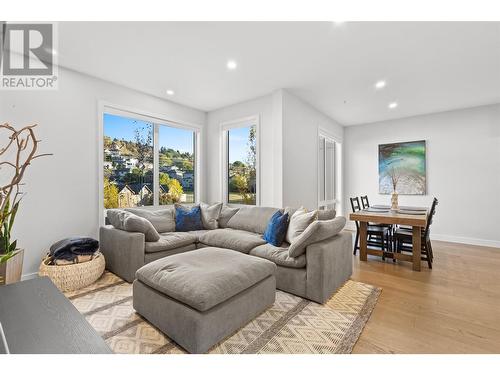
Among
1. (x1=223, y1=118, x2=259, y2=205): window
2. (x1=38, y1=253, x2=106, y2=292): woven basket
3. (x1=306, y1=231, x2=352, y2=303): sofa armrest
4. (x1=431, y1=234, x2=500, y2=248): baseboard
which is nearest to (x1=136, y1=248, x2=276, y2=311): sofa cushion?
(x1=306, y1=231, x2=352, y2=303): sofa armrest

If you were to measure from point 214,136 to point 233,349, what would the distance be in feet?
12.5

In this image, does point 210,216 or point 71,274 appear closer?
point 71,274

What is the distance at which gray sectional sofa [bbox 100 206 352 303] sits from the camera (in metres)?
2.26

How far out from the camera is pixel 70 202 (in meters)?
3.03

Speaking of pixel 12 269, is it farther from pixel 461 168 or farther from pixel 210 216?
pixel 461 168

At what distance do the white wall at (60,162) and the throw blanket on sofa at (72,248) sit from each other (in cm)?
37

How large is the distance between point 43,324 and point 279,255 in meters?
1.93

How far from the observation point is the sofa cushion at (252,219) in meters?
3.35

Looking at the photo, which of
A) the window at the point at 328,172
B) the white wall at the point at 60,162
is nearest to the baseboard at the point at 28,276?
the white wall at the point at 60,162

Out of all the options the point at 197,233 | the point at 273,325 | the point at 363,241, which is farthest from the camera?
the point at 363,241

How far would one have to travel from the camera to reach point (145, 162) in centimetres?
395

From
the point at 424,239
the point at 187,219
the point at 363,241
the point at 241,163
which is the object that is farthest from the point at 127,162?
the point at 424,239

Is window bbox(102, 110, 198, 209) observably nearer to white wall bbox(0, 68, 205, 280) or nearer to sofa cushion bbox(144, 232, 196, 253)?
white wall bbox(0, 68, 205, 280)
